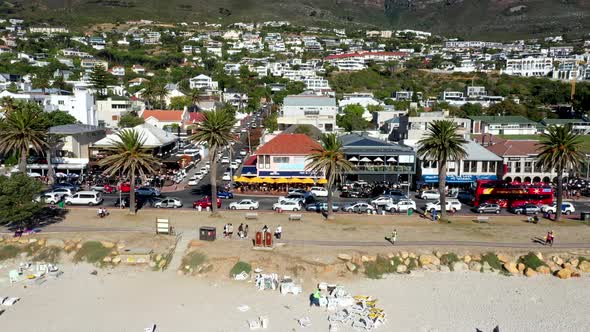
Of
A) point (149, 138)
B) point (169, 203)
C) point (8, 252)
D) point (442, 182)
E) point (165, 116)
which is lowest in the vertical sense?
point (8, 252)

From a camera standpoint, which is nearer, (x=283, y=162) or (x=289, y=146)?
(x=283, y=162)

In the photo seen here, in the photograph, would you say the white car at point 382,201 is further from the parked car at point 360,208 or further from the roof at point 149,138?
the roof at point 149,138

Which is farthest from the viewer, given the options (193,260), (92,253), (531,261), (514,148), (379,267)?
(514,148)

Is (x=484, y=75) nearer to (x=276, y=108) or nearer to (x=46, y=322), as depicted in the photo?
(x=276, y=108)

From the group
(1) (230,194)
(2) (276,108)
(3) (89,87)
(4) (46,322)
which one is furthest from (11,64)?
(4) (46,322)

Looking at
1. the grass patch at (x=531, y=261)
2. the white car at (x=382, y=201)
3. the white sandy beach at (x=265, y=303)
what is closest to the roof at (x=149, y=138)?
the white car at (x=382, y=201)

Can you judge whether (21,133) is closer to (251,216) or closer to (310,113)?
(251,216)

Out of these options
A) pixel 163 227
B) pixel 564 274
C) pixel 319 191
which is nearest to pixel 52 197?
pixel 163 227
